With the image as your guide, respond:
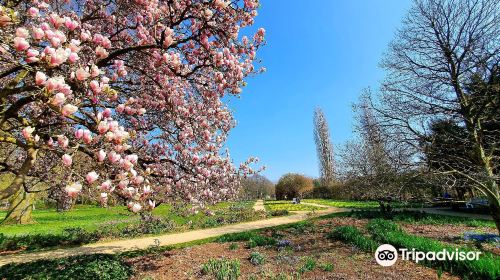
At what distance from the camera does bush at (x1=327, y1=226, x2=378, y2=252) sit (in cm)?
820

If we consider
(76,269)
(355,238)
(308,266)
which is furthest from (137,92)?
(355,238)

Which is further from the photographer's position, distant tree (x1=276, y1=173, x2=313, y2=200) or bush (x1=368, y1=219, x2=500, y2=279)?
distant tree (x1=276, y1=173, x2=313, y2=200)

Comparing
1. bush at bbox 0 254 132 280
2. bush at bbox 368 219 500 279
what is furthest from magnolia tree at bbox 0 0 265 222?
bush at bbox 368 219 500 279

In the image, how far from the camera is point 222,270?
6.35m

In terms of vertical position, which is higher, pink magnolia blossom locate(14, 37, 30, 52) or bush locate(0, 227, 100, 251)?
pink magnolia blossom locate(14, 37, 30, 52)

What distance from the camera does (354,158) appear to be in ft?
62.3

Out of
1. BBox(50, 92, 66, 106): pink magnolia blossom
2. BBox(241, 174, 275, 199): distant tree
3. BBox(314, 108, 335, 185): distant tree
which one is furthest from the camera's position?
BBox(241, 174, 275, 199): distant tree

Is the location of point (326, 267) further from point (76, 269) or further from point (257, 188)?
point (257, 188)

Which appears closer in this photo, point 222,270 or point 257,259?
point 222,270

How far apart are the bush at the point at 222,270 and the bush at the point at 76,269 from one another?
6.25ft

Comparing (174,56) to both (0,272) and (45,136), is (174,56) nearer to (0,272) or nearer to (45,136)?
(45,136)

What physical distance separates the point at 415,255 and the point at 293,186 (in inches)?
1777

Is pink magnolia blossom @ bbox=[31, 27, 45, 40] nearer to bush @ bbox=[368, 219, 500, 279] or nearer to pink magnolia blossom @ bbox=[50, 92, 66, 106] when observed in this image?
pink magnolia blossom @ bbox=[50, 92, 66, 106]

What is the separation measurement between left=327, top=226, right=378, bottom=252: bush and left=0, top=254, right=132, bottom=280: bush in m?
6.07
